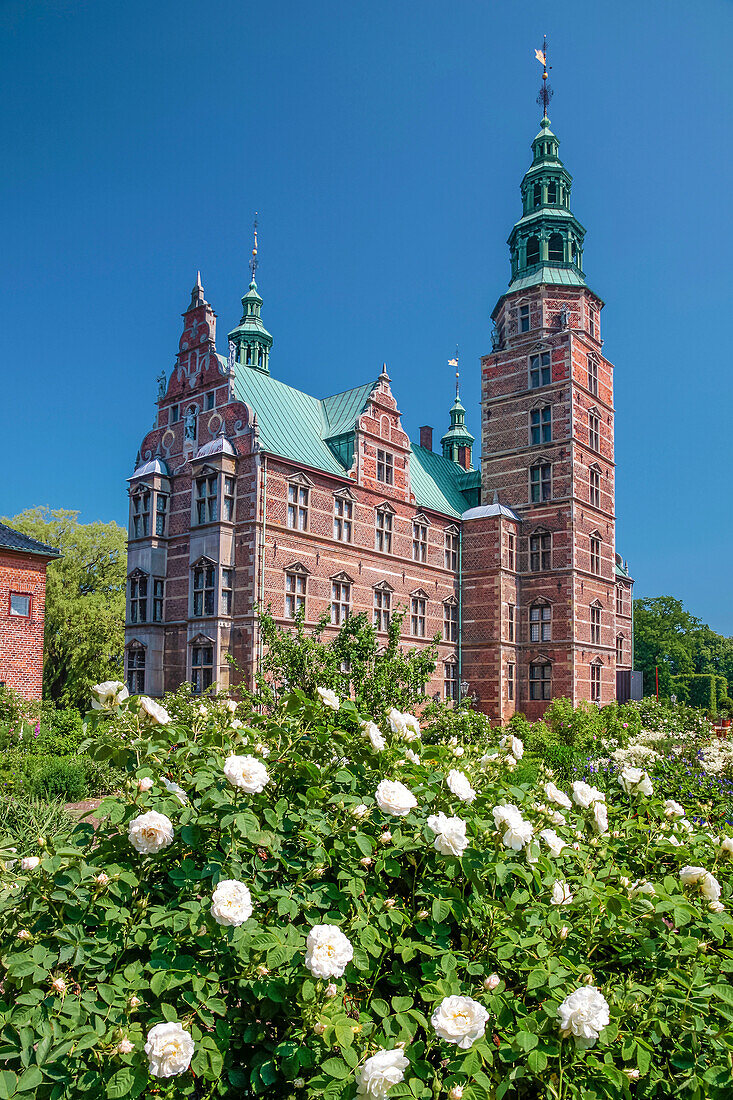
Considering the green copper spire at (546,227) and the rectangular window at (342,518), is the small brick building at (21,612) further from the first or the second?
the green copper spire at (546,227)

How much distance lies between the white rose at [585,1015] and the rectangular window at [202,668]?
21510mm

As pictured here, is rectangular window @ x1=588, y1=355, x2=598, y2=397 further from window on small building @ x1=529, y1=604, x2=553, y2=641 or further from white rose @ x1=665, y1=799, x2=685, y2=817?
white rose @ x1=665, y1=799, x2=685, y2=817

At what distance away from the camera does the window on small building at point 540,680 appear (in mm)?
32219

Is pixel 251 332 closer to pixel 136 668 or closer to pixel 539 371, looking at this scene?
pixel 539 371

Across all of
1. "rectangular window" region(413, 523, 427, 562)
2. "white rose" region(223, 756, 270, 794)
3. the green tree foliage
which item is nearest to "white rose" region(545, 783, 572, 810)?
"white rose" region(223, 756, 270, 794)

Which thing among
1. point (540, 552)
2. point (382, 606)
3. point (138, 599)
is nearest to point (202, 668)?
point (138, 599)

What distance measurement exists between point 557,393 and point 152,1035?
32524 mm

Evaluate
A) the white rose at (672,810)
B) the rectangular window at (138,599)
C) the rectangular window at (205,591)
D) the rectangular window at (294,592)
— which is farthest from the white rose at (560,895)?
the rectangular window at (138,599)

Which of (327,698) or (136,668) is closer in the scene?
(327,698)

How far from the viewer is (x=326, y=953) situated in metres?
2.83

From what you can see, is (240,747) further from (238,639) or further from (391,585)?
(391,585)

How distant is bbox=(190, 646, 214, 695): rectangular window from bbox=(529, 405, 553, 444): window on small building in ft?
57.5

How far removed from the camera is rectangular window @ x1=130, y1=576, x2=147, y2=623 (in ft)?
86.7

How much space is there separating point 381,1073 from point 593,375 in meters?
34.8
